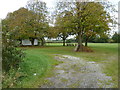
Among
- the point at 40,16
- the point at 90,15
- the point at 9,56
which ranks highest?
the point at 40,16

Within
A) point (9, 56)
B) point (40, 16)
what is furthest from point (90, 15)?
point (40, 16)

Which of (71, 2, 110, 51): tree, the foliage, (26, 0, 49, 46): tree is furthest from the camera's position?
(26, 0, 49, 46): tree

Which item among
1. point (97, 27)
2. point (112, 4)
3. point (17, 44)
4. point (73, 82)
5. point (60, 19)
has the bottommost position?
point (73, 82)

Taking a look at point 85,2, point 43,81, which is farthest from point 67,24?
point 43,81

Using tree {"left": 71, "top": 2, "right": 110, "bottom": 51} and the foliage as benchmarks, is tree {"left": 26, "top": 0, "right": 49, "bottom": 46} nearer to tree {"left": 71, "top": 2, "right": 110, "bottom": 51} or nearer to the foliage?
tree {"left": 71, "top": 2, "right": 110, "bottom": 51}

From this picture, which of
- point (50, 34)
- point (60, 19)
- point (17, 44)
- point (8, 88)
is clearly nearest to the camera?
point (8, 88)

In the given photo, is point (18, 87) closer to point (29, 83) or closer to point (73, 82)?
point (29, 83)

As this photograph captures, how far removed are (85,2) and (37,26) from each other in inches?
362

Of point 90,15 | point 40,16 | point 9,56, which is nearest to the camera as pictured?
point 9,56

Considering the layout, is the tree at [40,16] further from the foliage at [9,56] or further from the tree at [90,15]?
the foliage at [9,56]

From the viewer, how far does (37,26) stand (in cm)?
1820

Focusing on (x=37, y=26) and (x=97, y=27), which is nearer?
(x=97, y=27)

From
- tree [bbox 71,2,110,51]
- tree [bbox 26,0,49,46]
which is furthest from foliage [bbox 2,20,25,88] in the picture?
tree [bbox 26,0,49,46]

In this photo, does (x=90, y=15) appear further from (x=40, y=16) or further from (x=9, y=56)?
(x=40, y=16)
